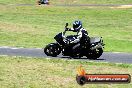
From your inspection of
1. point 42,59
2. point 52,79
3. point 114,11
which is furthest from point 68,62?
point 114,11

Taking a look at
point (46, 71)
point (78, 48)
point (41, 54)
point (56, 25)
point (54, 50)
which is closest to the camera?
point (46, 71)

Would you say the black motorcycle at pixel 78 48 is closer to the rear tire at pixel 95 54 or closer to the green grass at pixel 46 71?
the rear tire at pixel 95 54

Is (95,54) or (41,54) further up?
(95,54)

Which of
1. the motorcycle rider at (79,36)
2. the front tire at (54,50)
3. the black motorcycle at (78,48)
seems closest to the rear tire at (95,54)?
the black motorcycle at (78,48)

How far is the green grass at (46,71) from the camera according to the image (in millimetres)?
15938

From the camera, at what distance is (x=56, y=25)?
44.1 metres

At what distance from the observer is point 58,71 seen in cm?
1855

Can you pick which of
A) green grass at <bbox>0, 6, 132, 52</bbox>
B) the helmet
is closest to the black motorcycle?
the helmet

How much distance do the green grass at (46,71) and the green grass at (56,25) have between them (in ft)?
24.4

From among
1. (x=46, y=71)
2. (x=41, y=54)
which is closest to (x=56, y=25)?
(x=41, y=54)

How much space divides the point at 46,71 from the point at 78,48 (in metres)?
4.96

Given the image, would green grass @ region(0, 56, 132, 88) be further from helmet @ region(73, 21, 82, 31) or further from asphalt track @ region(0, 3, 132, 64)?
helmet @ region(73, 21, 82, 31)

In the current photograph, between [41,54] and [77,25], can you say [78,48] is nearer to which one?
[77,25]

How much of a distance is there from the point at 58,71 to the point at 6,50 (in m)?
7.69
